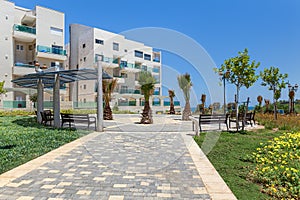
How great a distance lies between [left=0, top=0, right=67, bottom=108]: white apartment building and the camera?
96.0ft

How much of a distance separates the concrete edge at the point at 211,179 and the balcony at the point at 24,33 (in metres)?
32.5

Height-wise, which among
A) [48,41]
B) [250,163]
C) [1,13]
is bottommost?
[250,163]

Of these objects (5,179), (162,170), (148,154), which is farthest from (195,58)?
(5,179)

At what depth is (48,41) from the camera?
3344 centimetres

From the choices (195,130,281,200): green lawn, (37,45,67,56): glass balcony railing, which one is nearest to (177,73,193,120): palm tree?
(195,130,281,200): green lawn

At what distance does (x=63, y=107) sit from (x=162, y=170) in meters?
28.5

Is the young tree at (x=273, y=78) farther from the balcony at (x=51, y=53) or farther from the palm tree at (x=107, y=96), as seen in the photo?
the balcony at (x=51, y=53)

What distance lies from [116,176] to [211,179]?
1794mm

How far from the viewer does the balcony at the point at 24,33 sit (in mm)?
30155

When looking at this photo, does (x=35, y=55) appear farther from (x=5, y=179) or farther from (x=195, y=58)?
(x=5, y=179)

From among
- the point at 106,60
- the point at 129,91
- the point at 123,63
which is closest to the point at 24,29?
the point at 106,60

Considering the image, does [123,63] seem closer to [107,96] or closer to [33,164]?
[107,96]

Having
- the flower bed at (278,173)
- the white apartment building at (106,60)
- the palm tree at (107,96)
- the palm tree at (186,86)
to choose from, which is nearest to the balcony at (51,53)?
the white apartment building at (106,60)

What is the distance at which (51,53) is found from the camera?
3300 centimetres
